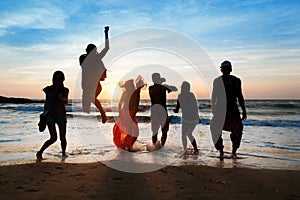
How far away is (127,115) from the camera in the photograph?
9195 millimetres

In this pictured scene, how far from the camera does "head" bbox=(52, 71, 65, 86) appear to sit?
748 centimetres

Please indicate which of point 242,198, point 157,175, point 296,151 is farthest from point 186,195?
point 296,151

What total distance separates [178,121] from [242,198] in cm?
1895

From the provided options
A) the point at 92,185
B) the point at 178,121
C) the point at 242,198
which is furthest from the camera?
the point at 178,121

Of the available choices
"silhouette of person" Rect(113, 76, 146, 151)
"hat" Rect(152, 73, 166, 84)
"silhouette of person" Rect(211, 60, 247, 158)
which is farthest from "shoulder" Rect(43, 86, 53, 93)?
"silhouette of person" Rect(211, 60, 247, 158)

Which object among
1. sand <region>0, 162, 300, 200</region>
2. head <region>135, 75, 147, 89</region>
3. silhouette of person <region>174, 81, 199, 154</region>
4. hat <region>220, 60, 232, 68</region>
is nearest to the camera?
sand <region>0, 162, 300, 200</region>

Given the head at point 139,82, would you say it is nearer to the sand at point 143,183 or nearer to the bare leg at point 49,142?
the bare leg at point 49,142

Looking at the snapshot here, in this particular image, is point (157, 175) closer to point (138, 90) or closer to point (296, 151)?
point (138, 90)

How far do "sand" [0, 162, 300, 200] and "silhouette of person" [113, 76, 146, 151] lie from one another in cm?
299

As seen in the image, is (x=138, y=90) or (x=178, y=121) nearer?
(x=138, y=90)

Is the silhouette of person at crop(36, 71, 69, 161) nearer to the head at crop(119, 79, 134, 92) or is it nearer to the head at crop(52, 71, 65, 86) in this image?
the head at crop(52, 71, 65, 86)

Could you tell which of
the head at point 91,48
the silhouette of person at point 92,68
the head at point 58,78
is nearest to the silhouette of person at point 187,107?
the silhouette of person at point 92,68

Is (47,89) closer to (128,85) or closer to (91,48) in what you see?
(91,48)

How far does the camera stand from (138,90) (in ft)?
30.3
